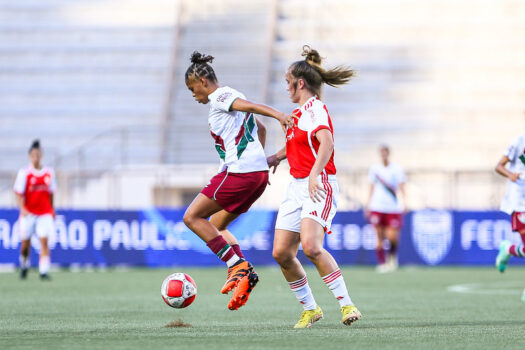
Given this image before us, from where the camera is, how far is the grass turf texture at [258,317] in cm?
662

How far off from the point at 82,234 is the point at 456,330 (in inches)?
503

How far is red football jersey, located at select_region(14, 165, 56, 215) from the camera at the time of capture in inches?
629

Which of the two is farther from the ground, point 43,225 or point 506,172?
point 506,172

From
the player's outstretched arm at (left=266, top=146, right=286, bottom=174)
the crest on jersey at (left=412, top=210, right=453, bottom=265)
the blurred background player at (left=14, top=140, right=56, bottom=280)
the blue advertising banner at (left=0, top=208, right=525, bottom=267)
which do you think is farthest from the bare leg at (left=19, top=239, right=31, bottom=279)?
the player's outstretched arm at (left=266, top=146, right=286, bottom=174)

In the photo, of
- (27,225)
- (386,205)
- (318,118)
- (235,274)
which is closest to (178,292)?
(235,274)

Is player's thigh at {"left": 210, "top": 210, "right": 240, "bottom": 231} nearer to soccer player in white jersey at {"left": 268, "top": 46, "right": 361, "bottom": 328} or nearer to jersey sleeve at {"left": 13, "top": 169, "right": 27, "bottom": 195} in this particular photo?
soccer player in white jersey at {"left": 268, "top": 46, "right": 361, "bottom": 328}

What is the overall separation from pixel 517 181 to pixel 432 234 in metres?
9.13

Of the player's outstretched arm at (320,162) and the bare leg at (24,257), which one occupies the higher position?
the player's outstretched arm at (320,162)

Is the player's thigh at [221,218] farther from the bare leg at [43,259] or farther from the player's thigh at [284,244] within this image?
the bare leg at [43,259]

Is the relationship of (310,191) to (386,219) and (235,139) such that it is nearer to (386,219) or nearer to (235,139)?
(235,139)

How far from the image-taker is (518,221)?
10812mm

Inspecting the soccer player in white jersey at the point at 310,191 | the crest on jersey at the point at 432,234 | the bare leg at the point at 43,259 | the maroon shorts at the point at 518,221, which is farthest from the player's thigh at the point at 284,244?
the crest on jersey at the point at 432,234

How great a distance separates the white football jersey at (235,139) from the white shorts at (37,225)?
8359 mm

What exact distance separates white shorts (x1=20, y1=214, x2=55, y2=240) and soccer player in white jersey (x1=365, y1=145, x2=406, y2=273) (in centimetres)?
580
